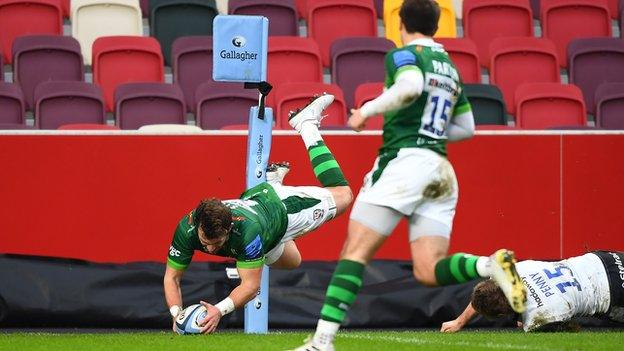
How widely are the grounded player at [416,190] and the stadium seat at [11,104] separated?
604cm

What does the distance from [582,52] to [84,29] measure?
496 cm

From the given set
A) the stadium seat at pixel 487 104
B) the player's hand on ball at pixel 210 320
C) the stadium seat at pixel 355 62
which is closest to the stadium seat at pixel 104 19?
the stadium seat at pixel 355 62

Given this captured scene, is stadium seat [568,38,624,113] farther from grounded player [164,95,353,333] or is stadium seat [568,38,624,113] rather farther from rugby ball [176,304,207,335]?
rugby ball [176,304,207,335]

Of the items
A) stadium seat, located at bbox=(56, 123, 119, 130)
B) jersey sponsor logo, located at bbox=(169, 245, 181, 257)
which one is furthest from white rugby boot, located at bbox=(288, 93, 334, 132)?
stadium seat, located at bbox=(56, 123, 119, 130)

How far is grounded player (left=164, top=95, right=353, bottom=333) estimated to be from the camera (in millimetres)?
8602

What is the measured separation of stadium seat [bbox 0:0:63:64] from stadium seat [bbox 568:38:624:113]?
5.14 metres

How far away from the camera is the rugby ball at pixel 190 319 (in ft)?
28.6

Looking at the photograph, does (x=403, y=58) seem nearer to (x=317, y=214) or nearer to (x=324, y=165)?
(x=324, y=165)

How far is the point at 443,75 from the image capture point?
714 centimetres

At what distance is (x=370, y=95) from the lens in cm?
1273

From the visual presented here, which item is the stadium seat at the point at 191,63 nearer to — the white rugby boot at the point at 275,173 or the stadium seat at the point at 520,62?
the stadium seat at the point at 520,62

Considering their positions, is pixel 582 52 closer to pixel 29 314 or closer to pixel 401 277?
pixel 401 277

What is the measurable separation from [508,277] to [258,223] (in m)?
2.27

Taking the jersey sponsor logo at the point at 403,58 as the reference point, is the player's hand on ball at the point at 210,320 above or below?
below
